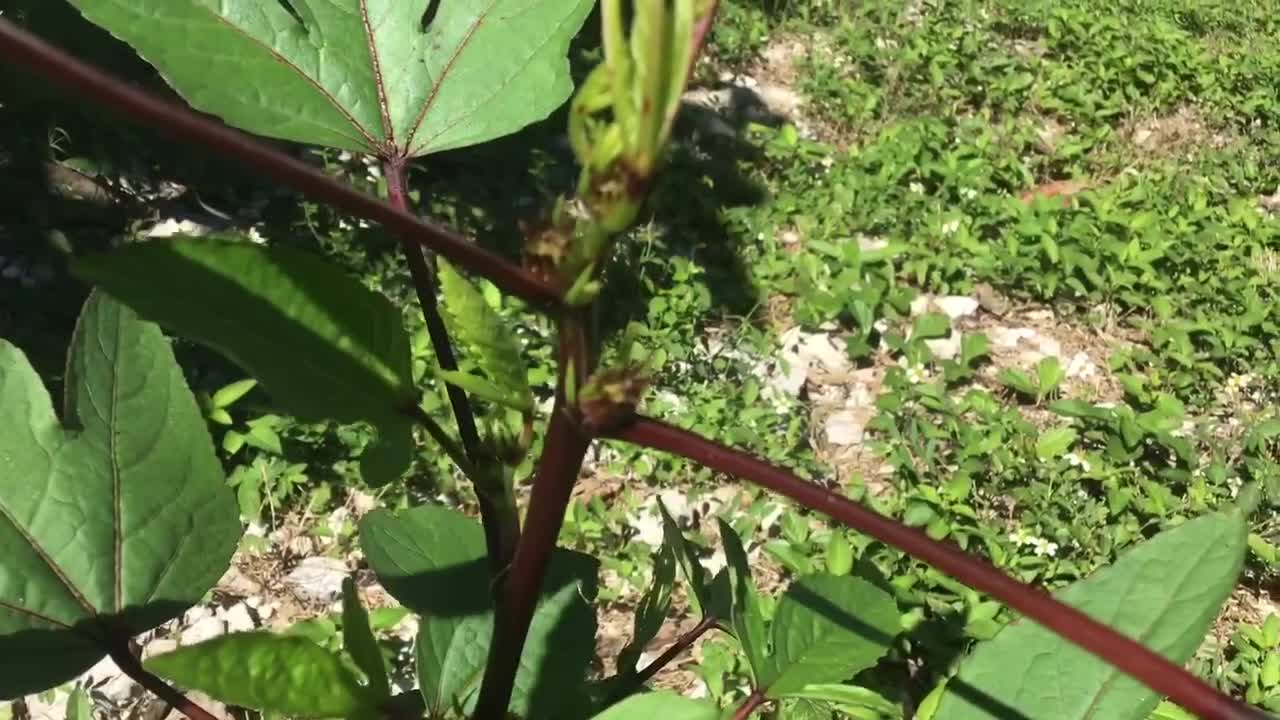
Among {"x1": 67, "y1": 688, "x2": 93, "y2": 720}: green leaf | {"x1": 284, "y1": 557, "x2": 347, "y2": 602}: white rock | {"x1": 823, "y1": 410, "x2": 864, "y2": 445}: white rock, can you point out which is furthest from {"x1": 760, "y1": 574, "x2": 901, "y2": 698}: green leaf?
{"x1": 823, "y1": 410, "x2": 864, "y2": 445}: white rock

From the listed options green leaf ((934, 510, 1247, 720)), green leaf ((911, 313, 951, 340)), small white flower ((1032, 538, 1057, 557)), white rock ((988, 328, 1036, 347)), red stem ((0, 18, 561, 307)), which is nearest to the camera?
red stem ((0, 18, 561, 307))

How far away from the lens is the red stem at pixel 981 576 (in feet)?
1.12

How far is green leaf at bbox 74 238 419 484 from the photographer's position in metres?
0.51

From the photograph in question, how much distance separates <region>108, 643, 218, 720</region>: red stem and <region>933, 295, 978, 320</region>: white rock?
112 inches

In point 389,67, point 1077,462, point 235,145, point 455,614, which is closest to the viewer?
point 235,145

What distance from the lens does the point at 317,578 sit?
2.49 metres

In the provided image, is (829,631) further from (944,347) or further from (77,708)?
(944,347)

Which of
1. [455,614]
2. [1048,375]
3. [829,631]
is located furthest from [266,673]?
[1048,375]

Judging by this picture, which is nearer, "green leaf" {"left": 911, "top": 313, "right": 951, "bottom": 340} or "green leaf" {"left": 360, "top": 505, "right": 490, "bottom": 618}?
"green leaf" {"left": 360, "top": 505, "right": 490, "bottom": 618}

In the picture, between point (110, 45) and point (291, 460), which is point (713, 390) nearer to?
point (291, 460)

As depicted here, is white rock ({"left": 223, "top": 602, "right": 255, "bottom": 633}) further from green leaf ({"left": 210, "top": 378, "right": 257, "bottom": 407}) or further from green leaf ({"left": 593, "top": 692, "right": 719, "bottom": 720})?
green leaf ({"left": 593, "top": 692, "right": 719, "bottom": 720})

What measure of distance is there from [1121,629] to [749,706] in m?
0.34

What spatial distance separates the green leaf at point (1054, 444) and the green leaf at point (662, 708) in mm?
2453

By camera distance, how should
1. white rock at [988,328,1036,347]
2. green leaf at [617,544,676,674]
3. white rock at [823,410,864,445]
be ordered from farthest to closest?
white rock at [988,328,1036,347]
white rock at [823,410,864,445]
green leaf at [617,544,676,674]
